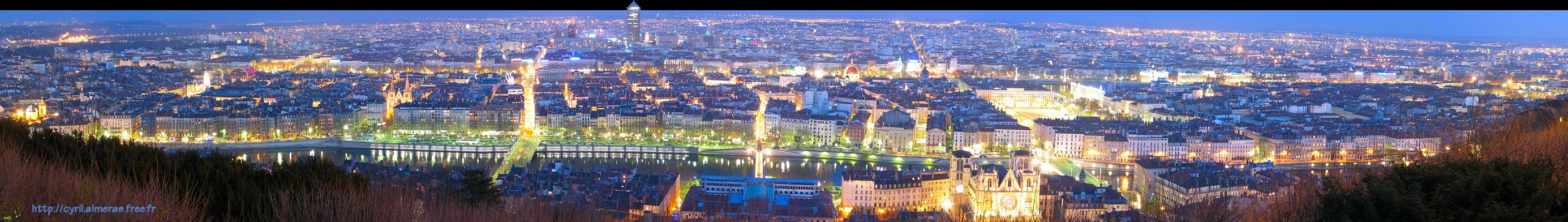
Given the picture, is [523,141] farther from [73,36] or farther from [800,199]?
[73,36]

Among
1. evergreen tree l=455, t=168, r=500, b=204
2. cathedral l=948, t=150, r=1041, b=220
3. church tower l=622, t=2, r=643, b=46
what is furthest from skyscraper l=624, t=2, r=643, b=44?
evergreen tree l=455, t=168, r=500, b=204

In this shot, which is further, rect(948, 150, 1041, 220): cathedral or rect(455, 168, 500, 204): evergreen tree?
rect(948, 150, 1041, 220): cathedral

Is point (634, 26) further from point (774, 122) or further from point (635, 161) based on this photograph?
point (635, 161)

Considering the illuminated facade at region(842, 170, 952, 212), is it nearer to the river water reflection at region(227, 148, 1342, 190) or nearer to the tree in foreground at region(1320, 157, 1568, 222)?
the river water reflection at region(227, 148, 1342, 190)

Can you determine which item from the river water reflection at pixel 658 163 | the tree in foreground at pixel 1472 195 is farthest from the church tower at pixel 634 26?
the tree in foreground at pixel 1472 195

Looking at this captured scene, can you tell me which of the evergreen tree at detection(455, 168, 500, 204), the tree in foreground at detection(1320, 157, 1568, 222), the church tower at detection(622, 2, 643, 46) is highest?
the church tower at detection(622, 2, 643, 46)

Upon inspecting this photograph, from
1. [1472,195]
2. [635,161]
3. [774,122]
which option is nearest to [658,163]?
[635,161]
